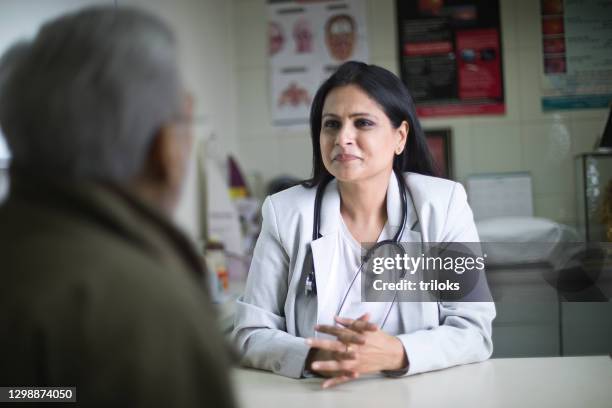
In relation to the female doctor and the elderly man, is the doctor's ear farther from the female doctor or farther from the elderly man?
the elderly man

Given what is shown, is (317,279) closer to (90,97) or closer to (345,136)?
(345,136)

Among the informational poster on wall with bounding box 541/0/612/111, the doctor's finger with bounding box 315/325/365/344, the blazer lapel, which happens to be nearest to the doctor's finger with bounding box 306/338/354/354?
the doctor's finger with bounding box 315/325/365/344

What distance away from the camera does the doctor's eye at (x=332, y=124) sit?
1385 millimetres

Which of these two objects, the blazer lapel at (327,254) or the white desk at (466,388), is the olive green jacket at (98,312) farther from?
the blazer lapel at (327,254)

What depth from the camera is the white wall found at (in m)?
1.97

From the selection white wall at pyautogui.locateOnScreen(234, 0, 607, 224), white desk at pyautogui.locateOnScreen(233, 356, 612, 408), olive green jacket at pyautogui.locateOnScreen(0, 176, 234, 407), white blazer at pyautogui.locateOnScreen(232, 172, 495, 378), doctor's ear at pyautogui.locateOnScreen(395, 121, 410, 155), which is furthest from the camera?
white wall at pyautogui.locateOnScreen(234, 0, 607, 224)

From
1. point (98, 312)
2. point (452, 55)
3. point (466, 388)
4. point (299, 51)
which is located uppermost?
point (299, 51)

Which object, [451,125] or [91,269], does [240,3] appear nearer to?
[451,125]

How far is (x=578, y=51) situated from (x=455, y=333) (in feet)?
3.23

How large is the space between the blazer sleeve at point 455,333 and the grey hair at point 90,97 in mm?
765

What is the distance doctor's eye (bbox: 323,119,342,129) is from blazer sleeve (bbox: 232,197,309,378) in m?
0.22

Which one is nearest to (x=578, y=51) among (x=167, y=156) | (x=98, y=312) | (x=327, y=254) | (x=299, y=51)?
(x=327, y=254)

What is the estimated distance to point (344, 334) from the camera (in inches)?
43.1

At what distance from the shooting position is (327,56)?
2715mm
